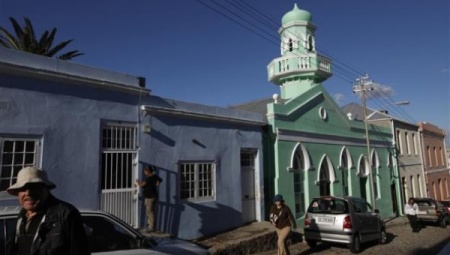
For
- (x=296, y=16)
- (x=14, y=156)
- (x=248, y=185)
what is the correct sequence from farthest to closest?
(x=296, y=16) < (x=248, y=185) < (x=14, y=156)

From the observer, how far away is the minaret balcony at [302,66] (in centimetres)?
2083

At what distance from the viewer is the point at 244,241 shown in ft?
34.0

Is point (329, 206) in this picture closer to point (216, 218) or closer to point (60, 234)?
point (216, 218)

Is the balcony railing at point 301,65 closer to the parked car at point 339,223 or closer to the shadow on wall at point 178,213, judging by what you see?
the parked car at point 339,223

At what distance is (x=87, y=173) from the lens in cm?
886

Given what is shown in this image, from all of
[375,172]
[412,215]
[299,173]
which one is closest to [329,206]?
[299,173]

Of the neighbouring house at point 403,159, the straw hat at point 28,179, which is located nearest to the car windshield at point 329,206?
the straw hat at point 28,179

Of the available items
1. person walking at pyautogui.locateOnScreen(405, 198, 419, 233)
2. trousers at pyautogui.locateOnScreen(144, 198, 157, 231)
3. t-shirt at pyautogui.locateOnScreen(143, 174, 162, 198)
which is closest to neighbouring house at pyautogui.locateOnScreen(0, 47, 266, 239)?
trousers at pyautogui.locateOnScreen(144, 198, 157, 231)

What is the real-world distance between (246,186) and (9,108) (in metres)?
8.60

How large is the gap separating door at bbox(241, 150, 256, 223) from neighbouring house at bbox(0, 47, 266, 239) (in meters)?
0.07

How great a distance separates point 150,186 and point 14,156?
3.26 meters

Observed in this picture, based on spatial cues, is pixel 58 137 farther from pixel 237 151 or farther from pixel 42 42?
pixel 42 42

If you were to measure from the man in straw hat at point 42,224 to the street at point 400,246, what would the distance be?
8830 millimetres

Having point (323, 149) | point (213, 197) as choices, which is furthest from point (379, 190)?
point (213, 197)
